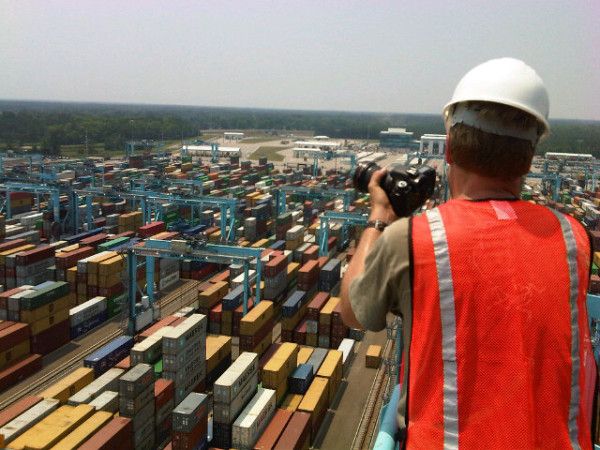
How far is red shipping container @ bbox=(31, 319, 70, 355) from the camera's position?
89.5 ft

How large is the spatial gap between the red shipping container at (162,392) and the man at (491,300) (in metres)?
20.5

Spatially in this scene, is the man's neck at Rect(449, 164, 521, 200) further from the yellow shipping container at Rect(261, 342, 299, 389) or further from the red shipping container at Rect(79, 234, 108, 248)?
the red shipping container at Rect(79, 234, 108, 248)

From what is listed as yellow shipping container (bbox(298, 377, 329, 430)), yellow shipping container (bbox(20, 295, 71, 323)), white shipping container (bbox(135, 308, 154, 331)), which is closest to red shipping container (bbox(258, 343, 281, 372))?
yellow shipping container (bbox(298, 377, 329, 430))

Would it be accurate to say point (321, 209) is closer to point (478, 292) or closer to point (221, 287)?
point (221, 287)

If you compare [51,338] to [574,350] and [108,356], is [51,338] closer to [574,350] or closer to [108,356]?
[108,356]

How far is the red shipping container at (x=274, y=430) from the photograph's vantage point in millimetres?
18391

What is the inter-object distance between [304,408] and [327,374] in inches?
122

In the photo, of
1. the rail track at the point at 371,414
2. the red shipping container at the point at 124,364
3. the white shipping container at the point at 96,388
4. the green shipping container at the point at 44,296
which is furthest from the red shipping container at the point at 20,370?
the rail track at the point at 371,414

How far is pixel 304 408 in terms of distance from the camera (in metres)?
21.2

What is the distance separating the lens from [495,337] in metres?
1.72

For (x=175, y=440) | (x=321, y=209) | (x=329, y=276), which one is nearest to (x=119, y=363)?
(x=175, y=440)

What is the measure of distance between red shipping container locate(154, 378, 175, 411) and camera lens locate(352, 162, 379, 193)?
786 inches

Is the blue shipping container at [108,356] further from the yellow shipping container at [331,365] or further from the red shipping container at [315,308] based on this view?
the red shipping container at [315,308]

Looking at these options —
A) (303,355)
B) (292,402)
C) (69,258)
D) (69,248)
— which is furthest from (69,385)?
(69,248)
